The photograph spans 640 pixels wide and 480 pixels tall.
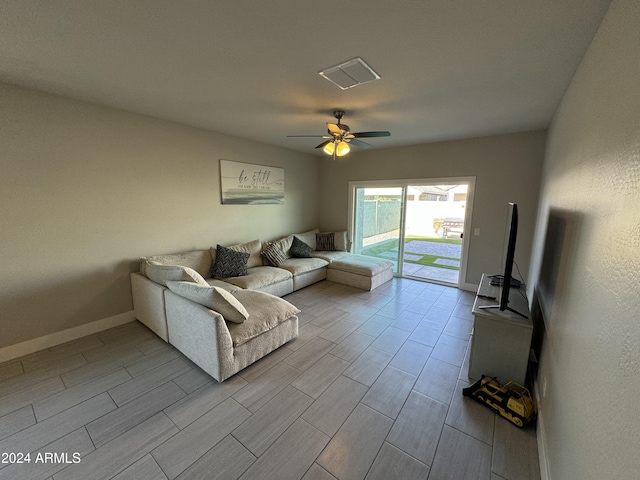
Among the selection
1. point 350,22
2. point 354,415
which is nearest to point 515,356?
point 354,415

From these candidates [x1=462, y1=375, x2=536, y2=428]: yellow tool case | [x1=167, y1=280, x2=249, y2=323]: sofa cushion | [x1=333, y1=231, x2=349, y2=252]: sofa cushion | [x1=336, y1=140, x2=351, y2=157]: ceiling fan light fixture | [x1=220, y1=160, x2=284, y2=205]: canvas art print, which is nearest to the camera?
[x1=462, y1=375, x2=536, y2=428]: yellow tool case

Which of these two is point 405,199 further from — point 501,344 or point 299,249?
point 501,344

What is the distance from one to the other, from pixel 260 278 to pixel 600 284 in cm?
339

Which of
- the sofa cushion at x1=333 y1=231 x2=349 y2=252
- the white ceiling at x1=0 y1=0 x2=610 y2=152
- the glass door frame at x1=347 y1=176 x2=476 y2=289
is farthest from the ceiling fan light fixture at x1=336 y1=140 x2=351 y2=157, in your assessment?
the sofa cushion at x1=333 y1=231 x2=349 y2=252

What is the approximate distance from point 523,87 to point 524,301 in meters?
2.01

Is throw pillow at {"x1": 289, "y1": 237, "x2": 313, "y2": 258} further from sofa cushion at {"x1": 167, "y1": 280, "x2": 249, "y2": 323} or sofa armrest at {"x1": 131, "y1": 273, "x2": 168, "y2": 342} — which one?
sofa cushion at {"x1": 167, "y1": 280, "x2": 249, "y2": 323}

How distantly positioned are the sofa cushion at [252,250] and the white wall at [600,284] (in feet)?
12.6

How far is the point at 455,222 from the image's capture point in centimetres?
845

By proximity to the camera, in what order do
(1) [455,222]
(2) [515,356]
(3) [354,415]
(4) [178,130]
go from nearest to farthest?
(3) [354,415] → (2) [515,356] → (4) [178,130] → (1) [455,222]

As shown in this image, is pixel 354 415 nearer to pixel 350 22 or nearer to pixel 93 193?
pixel 350 22

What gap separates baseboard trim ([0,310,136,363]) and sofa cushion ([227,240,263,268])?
1.69m

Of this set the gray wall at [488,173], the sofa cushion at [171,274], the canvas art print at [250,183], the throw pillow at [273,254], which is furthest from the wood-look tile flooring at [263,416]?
the canvas art print at [250,183]

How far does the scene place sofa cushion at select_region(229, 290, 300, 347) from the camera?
2.23m

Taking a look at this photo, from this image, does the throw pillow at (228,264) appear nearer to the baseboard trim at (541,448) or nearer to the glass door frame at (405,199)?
the glass door frame at (405,199)
